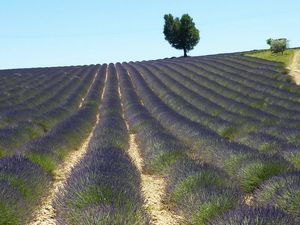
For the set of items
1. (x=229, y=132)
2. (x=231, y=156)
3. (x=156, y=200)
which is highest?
(x=231, y=156)

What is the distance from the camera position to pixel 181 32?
56438 mm

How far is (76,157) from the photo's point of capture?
1083 centimetres

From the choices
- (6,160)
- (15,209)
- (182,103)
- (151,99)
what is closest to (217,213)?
(15,209)

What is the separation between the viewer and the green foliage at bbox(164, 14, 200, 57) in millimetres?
56375

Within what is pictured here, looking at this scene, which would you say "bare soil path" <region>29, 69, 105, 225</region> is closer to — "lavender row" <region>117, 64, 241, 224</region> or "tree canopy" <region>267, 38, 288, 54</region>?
"lavender row" <region>117, 64, 241, 224</region>

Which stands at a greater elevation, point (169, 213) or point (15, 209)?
point (15, 209)

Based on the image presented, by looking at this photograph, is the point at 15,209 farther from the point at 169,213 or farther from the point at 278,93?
the point at 278,93

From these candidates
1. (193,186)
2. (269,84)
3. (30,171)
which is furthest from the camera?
(269,84)

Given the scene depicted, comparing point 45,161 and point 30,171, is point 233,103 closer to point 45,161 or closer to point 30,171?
point 45,161

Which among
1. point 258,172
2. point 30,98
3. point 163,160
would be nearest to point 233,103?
point 30,98

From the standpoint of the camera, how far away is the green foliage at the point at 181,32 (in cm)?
5638

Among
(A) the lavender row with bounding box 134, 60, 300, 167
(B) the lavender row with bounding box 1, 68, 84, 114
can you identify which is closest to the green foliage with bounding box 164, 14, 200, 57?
(B) the lavender row with bounding box 1, 68, 84, 114

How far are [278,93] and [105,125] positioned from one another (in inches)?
372

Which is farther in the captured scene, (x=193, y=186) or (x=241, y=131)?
(x=241, y=131)
